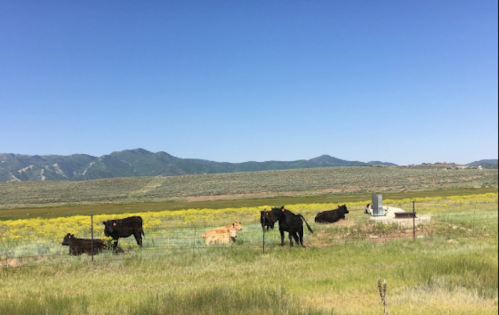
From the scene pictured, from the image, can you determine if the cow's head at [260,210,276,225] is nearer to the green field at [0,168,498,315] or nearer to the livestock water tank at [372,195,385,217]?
the green field at [0,168,498,315]

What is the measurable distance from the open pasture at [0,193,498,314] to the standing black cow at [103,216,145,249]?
0.58 meters

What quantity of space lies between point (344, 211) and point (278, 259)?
42.0 ft

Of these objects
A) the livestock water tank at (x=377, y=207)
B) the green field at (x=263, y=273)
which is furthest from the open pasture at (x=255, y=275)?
the livestock water tank at (x=377, y=207)

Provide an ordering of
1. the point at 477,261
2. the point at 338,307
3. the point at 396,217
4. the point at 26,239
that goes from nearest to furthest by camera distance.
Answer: the point at 338,307 < the point at 477,261 < the point at 26,239 < the point at 396,217

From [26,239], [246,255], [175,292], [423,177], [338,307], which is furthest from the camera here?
[423,177]

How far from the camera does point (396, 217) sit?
23.1 metres

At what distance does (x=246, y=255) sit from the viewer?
44.0 feet

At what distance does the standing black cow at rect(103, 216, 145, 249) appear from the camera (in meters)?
15.4

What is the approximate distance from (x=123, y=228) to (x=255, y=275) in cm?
794

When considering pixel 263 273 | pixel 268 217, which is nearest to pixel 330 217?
pixel 268 217

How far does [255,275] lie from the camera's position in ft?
34.0

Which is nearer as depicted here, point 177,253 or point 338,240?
point 177,253

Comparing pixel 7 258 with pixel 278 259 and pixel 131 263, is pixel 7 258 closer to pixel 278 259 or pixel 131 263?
pixel 131 263

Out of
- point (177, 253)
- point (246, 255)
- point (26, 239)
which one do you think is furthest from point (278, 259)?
point (26, 239)
